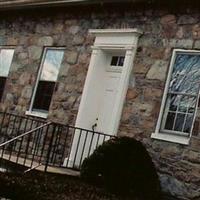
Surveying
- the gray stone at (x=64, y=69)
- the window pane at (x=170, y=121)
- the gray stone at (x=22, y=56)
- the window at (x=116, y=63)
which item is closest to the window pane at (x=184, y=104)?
the window pane at (x=170, y=121)

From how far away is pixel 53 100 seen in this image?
1253 cm

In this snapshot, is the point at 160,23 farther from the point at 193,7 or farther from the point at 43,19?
the point at 43,19

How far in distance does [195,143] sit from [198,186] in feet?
2.66

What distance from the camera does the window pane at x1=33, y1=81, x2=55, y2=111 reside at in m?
12.8

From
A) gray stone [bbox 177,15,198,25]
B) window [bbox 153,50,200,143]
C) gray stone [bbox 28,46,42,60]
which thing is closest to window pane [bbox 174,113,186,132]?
window [bbox 153,50,200,143]

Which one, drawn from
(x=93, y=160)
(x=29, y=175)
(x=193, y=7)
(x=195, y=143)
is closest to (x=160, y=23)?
(x=193, y=7)

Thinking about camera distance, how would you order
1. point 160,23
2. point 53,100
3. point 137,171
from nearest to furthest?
point 137,171 < point 160,23 < point 53,100

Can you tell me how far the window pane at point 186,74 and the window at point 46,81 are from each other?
367 cm

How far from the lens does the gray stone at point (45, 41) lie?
520 inches

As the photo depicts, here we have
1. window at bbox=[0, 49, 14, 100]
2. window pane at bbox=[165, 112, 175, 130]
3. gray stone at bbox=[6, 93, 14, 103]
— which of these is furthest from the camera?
window at bbox=[0, 49, 14, 100]

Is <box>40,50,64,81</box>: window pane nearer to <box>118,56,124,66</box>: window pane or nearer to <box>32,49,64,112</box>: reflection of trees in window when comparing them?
<box>32,49,64,112</box>: reflection of trees in window

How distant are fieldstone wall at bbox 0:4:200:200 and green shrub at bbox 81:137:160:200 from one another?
585 millimetres

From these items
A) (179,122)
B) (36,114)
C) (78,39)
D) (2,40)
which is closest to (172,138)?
(179,122)

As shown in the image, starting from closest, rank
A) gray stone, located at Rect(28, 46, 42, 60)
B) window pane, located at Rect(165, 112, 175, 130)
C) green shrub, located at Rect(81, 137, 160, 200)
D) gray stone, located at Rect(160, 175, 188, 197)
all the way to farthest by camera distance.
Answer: green shrub, located at Rect(81, 137, 160, 200) < gray stone, located at Rect(160, 175, 188, 197) < window pane, located at Rect(165, 112, 175, 130) < gray stone, located at Rect(28, 46, 42, 60)
